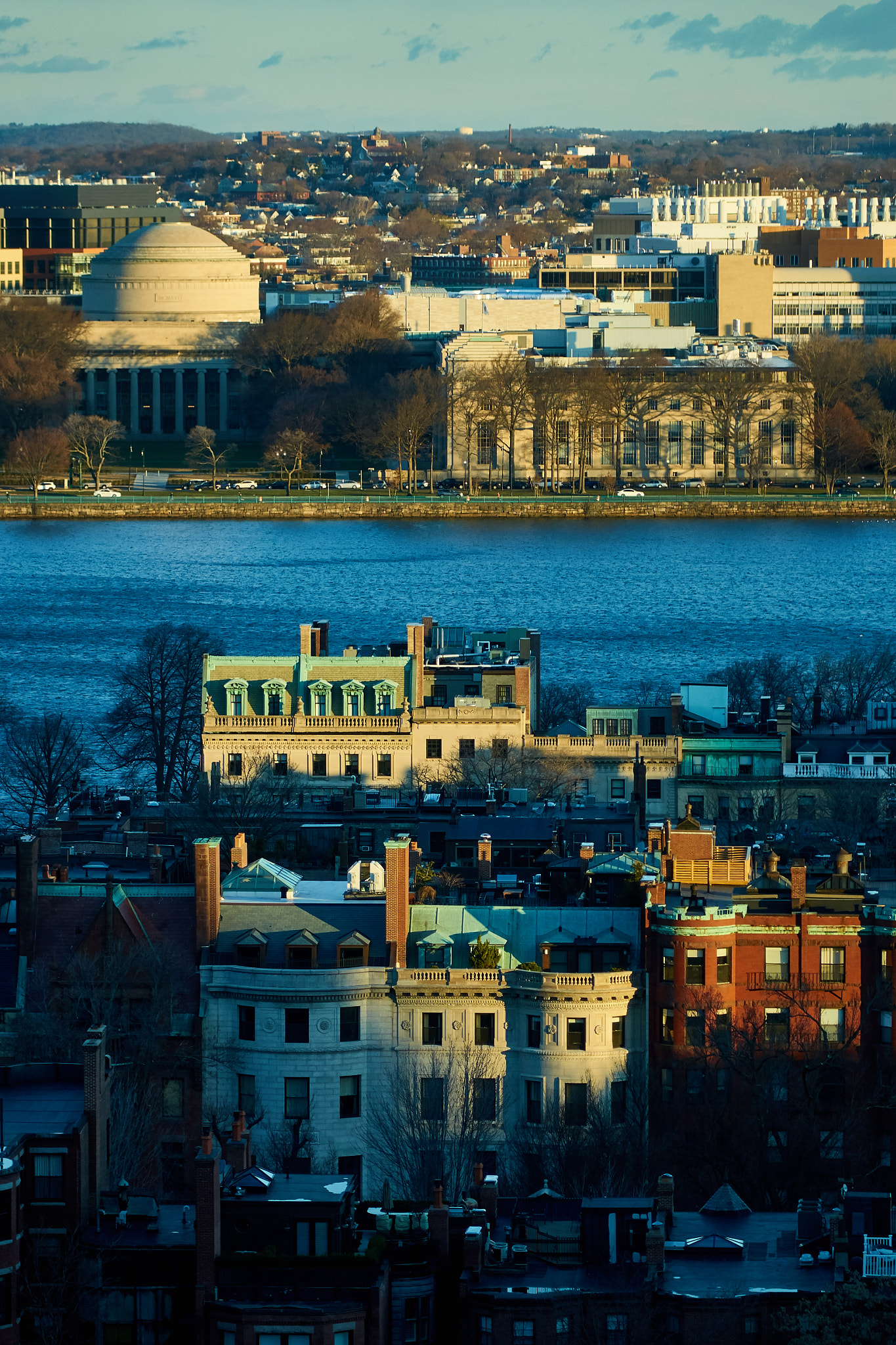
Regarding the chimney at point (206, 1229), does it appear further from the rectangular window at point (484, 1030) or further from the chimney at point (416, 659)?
the chimney at point (416, 659)

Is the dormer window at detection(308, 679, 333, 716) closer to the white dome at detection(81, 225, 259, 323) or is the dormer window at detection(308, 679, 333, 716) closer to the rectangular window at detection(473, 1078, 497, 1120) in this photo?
the rectangular window at detection(473, 1078, 497, 1120)

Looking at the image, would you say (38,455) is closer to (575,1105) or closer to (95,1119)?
(575,1105)

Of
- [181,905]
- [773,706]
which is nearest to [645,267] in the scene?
[773,706]

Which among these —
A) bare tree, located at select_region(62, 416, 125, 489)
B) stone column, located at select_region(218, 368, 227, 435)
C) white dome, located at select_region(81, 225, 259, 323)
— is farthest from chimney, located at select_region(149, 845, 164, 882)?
white dome, located at select_region(81, 225, 259, 323)

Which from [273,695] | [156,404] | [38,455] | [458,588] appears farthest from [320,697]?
[156,404]

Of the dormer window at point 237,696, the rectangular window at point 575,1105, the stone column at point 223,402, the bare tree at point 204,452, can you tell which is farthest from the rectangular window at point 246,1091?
the stone column at point 223,402
